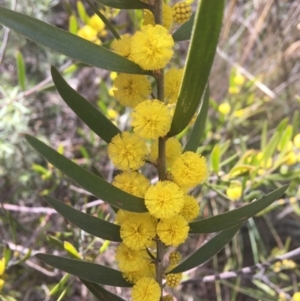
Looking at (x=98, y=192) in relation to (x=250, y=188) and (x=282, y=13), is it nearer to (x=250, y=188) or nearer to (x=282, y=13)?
(x=250, y=188)

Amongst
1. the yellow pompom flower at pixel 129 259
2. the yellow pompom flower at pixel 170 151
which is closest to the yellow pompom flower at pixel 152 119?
the yellow pompom flower at pixel 170 151

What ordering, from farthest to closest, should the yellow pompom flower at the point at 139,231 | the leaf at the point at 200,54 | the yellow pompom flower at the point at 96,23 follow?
the yellow pompom flower at the point at 96,23 → the yellow pompom flower at the point at 139,231 → the leaf at the point at 200,54

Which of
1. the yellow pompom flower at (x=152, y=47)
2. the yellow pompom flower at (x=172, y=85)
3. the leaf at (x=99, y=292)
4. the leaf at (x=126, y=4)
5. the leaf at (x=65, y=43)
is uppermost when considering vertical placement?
the leaf at (x=126, y=4)

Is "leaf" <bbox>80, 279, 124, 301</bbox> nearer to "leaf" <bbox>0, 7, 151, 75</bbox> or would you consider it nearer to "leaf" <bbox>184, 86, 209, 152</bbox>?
"leaf" <bbox>184, 86, 209, 152</bbox>

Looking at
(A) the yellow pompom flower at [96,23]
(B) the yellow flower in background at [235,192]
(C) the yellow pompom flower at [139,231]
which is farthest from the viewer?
(A) the yellow pompom flower at [96,23]

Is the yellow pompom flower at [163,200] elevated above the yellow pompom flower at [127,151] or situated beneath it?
situated beneath

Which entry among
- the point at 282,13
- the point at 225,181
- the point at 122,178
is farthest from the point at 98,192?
the point at 282,13

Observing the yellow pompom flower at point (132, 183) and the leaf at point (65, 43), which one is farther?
the yellow pompom flower at point (132, 183)

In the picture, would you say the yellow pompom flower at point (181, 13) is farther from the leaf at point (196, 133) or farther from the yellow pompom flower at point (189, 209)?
the yellow pompom flower at point (189, 209)

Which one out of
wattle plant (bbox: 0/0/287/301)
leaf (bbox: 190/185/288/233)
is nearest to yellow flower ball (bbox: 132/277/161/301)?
wattle plant (bbox: 0/0/287/301)
